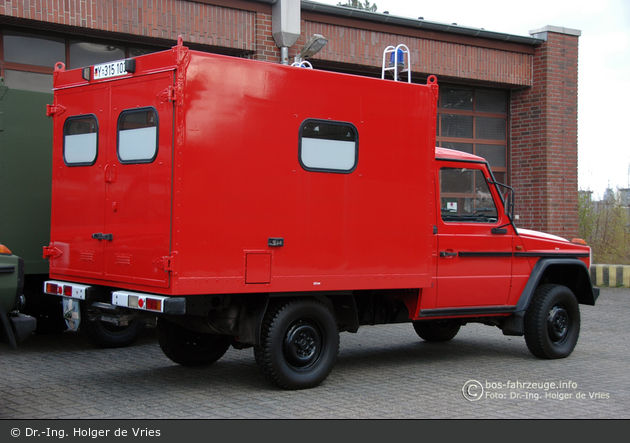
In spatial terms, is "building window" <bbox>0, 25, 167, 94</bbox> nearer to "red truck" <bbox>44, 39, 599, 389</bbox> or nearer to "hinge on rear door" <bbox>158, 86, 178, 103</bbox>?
"red truck" <bbox>44, 39, 599, 389</bbox>

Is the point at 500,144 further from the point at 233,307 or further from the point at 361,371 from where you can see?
the point at 233,307

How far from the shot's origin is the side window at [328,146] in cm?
642

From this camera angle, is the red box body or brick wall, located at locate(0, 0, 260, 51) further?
brick wall, located at locate(0, 0, 260, 51)

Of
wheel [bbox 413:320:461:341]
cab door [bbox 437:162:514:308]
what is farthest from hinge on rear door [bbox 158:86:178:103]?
wheel [bbox 413:320:461:341]

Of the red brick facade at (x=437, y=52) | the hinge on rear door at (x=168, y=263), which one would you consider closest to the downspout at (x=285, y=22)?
the red brick facade at (x=437, y=52)

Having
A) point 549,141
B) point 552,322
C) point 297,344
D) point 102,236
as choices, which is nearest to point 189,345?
point 297,344

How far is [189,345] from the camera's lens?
7.34 metres

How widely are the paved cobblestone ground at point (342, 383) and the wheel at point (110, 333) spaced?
0.12m

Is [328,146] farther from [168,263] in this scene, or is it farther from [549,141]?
[549,141]

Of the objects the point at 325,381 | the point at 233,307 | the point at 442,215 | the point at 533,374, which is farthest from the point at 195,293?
the point at 533,374

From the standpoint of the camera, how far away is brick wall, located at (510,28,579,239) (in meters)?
15.3

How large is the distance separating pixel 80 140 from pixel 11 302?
6.85 ft

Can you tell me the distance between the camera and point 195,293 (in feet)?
18.9

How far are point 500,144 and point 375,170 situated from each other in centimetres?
975
